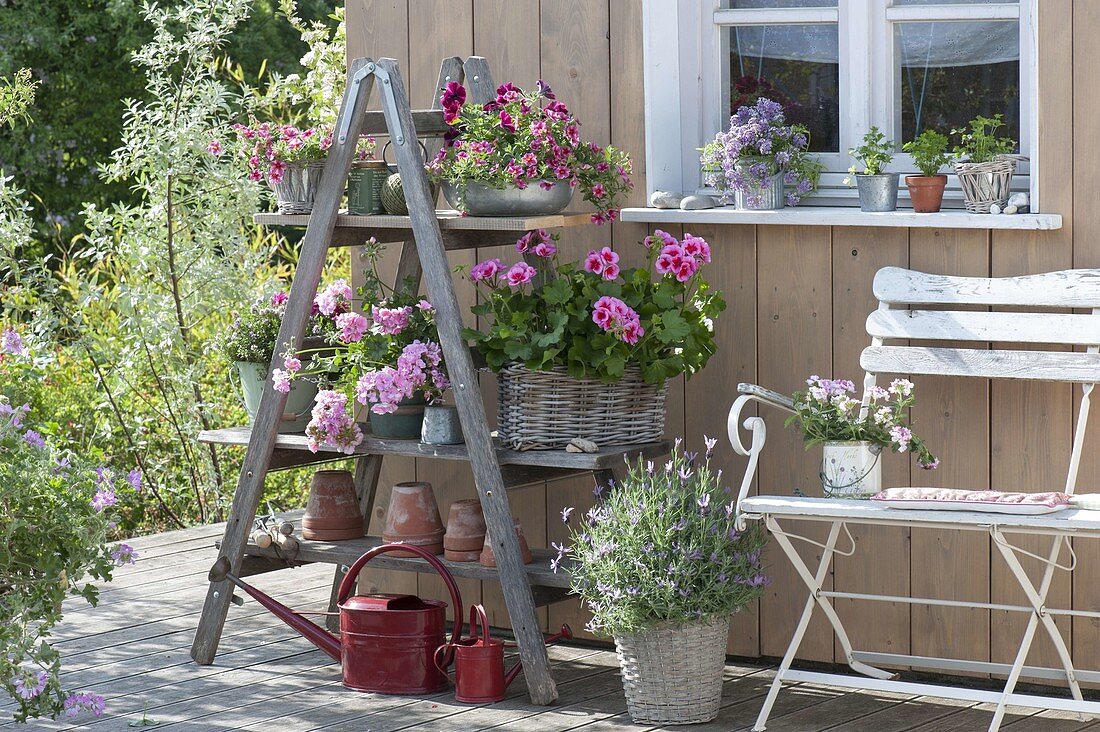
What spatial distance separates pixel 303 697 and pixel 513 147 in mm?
1418

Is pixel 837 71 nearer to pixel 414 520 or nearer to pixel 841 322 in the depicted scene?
pixel 841 322

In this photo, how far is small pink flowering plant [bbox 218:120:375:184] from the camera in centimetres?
381

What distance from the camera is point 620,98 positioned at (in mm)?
4012

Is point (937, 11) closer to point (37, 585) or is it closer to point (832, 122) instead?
point (832, 122)

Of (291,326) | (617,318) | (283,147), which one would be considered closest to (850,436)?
(617,318)

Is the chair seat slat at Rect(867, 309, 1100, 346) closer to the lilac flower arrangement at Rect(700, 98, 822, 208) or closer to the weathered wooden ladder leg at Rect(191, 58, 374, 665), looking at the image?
the lilac flower arrangement at Rect(700, 98, 822, 208)

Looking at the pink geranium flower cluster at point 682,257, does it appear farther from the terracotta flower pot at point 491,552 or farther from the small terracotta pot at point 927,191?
the terracotta flower pot at point 491,552

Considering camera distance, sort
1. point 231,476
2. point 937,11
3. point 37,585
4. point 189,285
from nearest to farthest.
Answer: point 37,585, point 937,11, point 189,285, point 231,476

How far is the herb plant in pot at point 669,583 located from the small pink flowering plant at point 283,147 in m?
1.14

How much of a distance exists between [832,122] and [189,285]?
2.79 m

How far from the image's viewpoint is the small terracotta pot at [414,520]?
388cm

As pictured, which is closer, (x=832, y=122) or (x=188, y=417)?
(x=832, y=122)

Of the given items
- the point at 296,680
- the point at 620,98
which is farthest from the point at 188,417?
the point at 620,98

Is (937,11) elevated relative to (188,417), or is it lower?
elevated
